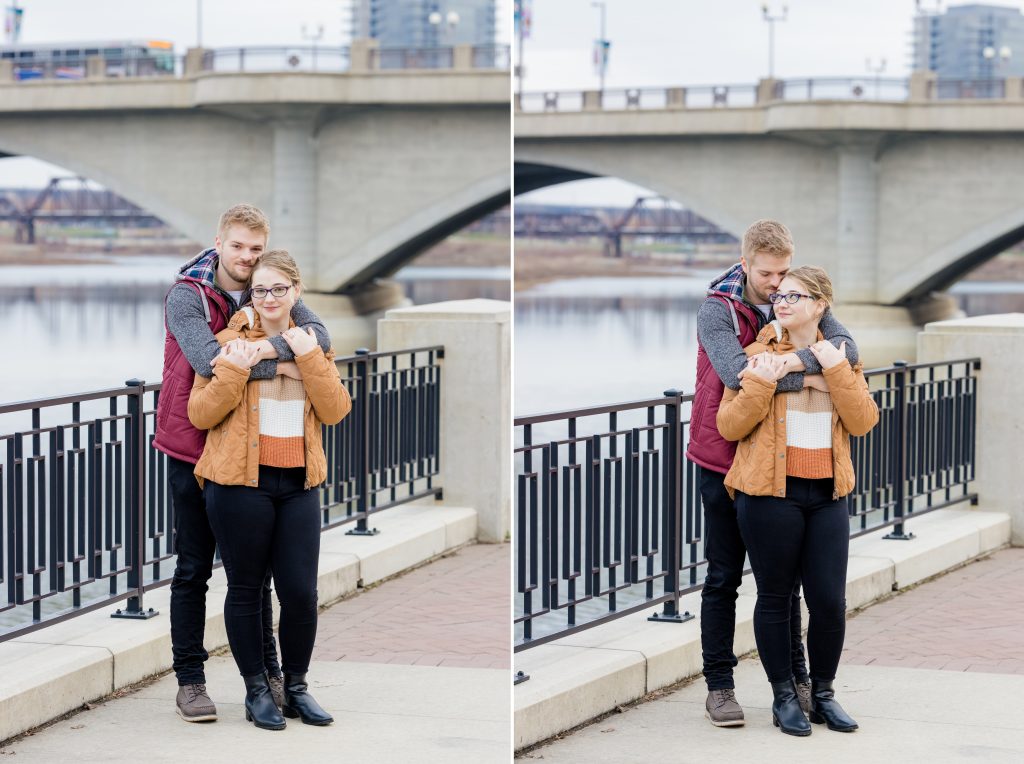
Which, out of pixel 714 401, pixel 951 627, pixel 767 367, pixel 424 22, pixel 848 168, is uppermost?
pixel 424 22

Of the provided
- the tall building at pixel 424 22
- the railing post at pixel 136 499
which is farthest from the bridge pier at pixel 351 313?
the railing post at pixel 136 499

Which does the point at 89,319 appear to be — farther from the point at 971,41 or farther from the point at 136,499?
the point at 136,499

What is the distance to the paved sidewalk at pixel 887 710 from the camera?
4250 millimetres

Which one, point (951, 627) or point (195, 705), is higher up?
point (195, 705)

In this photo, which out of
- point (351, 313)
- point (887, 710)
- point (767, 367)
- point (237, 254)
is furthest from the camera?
point (351, 313)

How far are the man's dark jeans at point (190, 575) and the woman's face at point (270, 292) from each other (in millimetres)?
533

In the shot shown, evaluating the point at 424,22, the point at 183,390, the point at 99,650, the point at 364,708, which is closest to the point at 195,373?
the point at 183,390

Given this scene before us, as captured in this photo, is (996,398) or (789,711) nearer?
(789,711)

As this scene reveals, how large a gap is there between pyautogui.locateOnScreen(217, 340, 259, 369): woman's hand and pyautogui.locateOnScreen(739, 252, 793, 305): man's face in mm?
1377

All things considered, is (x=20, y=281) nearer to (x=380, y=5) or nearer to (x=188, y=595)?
(x=380, y=5)

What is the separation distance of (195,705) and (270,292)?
1.28 m

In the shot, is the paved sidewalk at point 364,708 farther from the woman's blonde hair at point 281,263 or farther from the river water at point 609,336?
the river water at point 609,336

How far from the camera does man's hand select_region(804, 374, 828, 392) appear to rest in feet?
13.5

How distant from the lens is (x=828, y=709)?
14.4 feet
